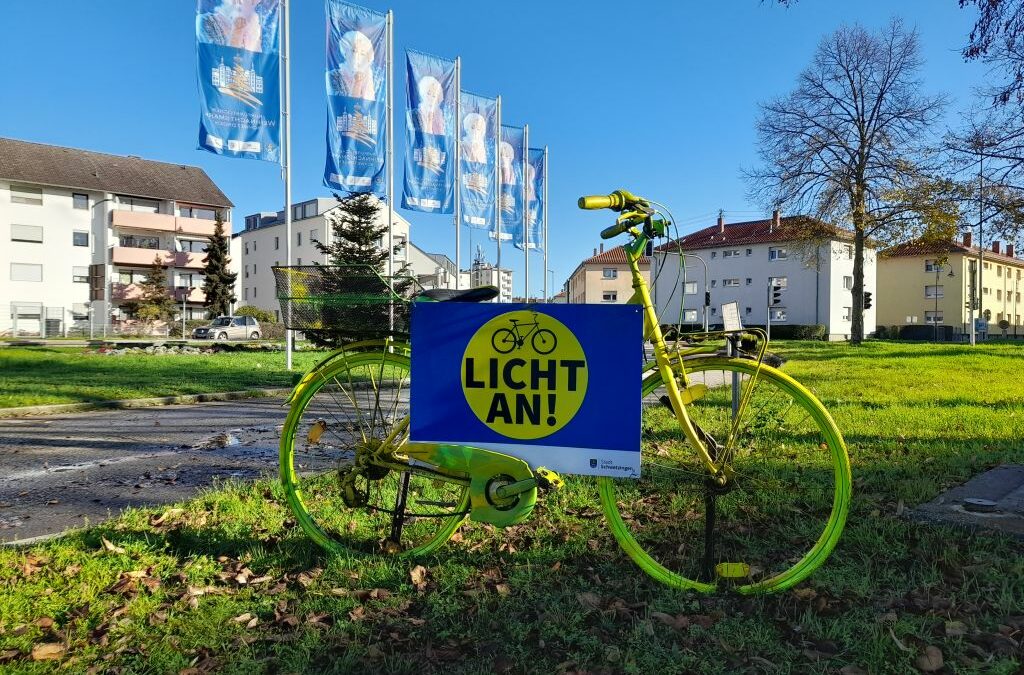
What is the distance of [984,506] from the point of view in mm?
3521

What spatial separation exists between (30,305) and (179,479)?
166ft

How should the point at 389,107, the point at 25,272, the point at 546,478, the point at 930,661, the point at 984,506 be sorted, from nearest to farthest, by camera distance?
1. the point at 930,661
2. the point at 546,478
3. the point at 984,506
4. the point at 389,107
5. the point at 25,272

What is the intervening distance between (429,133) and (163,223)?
39811 millimetres

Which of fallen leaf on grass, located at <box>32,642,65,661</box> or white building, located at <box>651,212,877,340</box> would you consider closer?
fallen leaf on grass, located at <box>32,642,65,661</box>

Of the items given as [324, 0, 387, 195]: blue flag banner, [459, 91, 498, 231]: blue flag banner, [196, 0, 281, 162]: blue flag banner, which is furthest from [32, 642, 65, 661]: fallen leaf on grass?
[459, 91, 498, 231]: blue flag banner

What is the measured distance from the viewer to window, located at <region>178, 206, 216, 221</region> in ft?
176

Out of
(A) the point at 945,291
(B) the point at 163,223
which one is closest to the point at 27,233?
(B) the point at 163,223

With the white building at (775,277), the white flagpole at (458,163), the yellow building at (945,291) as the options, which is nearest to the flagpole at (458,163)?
the white flagpole at (458,163)

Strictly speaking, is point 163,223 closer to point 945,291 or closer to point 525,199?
point 525,199

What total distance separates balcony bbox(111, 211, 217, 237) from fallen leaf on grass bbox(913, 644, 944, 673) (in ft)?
188

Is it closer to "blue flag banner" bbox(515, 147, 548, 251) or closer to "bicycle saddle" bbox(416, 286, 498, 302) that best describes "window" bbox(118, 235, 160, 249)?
"blue flag banner" bbox(515, 147, 548, 251)

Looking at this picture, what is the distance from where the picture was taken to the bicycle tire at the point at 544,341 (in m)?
2.76

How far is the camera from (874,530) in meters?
3.29

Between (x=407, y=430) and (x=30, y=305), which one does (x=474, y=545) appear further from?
(x=30, y=305)
